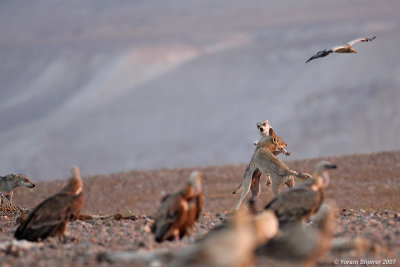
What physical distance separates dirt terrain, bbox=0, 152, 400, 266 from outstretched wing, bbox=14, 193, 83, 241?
0.20 meters

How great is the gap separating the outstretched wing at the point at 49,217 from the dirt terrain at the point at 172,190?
0.66 ft

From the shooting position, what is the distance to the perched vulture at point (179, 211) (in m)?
8.67

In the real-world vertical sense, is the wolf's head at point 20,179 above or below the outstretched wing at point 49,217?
below

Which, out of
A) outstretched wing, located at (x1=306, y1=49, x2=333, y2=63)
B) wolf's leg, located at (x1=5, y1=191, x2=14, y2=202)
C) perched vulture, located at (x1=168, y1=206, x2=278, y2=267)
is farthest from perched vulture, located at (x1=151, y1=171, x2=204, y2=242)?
wolf's leg, located at (x1=5, y1=191, x2=14, y2=202)

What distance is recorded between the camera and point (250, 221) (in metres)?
6.96

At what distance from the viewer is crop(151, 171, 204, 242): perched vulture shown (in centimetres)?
867

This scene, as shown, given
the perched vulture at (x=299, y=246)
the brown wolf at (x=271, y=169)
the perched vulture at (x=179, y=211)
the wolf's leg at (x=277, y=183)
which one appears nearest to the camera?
the perched vulture at (x=299, y=246)

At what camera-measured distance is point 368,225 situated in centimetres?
1052

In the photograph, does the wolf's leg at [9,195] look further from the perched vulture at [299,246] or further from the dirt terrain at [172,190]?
the perched vulture at [299,246]

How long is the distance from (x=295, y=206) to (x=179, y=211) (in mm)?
1635

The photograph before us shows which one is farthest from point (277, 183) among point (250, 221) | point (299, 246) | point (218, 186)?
point (218, 186)

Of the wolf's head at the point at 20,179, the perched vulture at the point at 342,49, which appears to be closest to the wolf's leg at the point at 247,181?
the perched vulture at the point at 342,49

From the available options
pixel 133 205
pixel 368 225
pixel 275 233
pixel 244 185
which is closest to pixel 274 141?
pixel 244 185

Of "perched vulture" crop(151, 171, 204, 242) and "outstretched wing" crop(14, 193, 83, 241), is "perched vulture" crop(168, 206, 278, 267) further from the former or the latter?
"outstretched wing" crop(14, 193, 83, 241)
